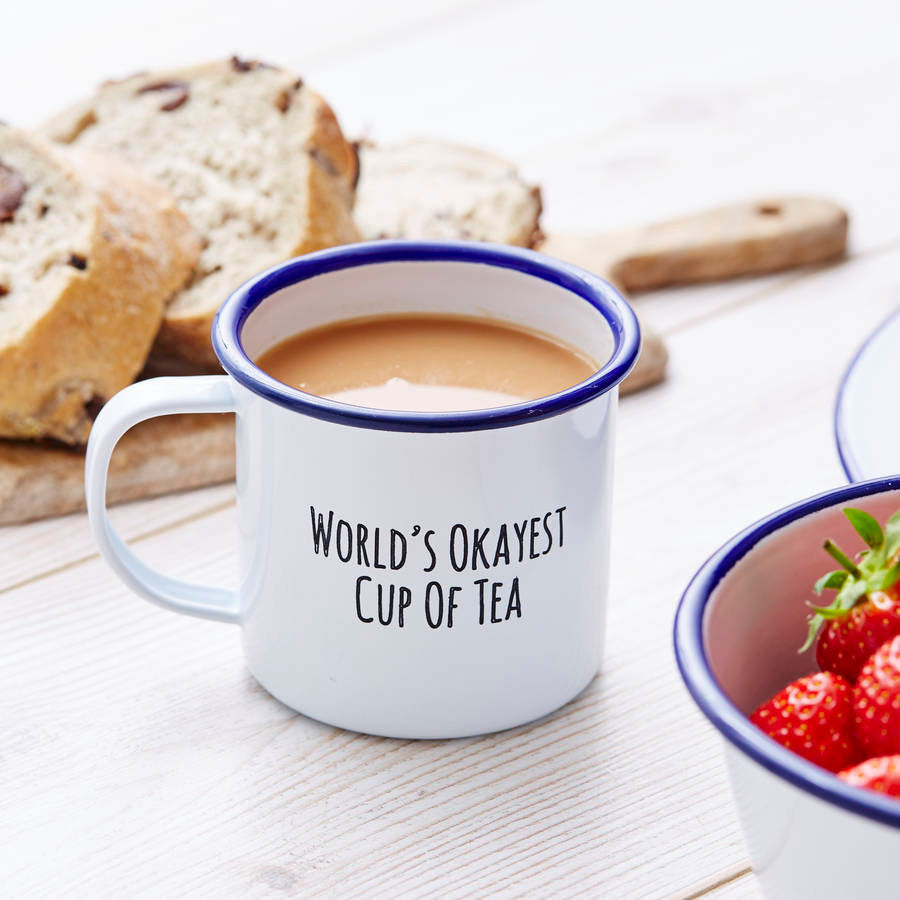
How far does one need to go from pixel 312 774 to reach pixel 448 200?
761 mm

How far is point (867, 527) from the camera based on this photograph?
0.65 meters

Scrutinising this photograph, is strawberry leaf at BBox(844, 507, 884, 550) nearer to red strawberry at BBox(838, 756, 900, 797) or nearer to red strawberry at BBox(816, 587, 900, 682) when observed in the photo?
red strawberry at BBox(816, 587, 900, 682)

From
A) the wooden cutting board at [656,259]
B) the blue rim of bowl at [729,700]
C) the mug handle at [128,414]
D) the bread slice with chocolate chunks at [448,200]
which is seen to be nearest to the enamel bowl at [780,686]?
the blue rim of bowl at [729,700]

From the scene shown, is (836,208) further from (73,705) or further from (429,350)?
(73,705)

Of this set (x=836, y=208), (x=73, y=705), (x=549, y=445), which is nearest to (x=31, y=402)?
(x=73, y=705)

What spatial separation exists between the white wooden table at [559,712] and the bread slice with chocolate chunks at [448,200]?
150 mm

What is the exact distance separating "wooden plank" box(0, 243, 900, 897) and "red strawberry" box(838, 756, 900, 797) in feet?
0.67

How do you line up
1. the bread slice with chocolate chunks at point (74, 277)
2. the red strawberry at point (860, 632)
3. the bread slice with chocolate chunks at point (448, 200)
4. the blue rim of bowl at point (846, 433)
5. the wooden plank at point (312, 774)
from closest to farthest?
the red strawberry at point (860, 632) < the wooden plank at point (312, 774) < the blue rim of bowl at point (846, 433) < the bread slice with chocolate chunks at point (74, 277) < the bread slice with chocolate chunks at point (448, 200)

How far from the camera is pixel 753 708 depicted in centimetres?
68

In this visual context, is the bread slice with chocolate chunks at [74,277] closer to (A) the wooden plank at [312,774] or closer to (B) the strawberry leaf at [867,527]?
(A) the wooden plank at [312,774]

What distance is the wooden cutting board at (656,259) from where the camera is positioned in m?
1.11

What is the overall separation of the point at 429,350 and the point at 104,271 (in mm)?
362

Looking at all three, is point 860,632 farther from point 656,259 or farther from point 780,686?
point 656,259

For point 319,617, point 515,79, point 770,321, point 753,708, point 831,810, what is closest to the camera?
point 831,810
